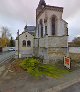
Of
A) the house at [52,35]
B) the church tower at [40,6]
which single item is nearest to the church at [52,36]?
the house at [52,35]

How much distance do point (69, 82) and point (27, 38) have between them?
22127mm

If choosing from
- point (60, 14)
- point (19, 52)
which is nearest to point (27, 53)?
point (19, 52)

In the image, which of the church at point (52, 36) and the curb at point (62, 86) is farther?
the church at point (52, 36)

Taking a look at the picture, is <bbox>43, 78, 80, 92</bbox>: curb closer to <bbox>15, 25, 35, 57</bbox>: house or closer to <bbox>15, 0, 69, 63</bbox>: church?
<bbox>15, 0, 69, 63</bbox>: church

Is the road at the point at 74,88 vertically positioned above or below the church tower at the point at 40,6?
below

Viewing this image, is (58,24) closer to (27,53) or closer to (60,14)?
(60,14)

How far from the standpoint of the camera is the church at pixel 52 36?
86.2ft

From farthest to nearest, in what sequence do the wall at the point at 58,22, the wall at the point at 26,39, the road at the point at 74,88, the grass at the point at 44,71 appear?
the wall at the point at 26,39, the wall at the point at 58,22, the grass at the point at 44,71, the road at the point at 74,88

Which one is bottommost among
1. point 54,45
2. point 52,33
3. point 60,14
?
point 54,45

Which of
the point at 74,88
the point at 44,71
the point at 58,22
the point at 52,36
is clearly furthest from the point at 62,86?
the point at 58,22

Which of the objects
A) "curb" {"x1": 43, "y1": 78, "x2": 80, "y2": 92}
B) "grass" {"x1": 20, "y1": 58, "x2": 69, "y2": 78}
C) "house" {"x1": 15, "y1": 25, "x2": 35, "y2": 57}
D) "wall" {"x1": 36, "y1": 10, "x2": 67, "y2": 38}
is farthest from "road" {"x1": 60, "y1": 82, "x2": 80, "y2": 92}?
"house" {"x1": 15, "y1": 25, "x2": 35, "y2": 57}

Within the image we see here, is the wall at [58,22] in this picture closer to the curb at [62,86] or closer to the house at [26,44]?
the house at [26,44]

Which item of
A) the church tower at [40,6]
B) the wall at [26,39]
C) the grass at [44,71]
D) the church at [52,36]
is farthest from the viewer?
the church tower at [40,6]

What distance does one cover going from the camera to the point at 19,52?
3528 cm
